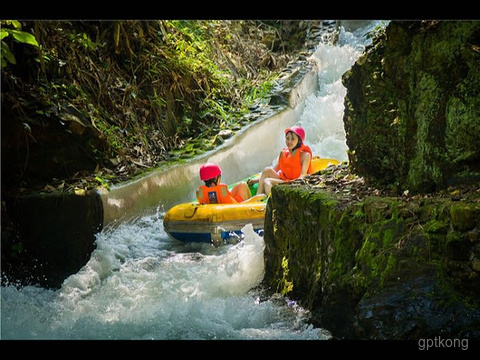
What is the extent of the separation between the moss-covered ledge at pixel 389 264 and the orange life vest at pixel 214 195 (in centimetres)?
313

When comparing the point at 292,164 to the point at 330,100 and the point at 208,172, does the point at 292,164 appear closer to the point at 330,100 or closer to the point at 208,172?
the point at 208,172

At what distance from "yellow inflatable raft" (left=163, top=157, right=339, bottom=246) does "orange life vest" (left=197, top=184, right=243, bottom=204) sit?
0.22 metres

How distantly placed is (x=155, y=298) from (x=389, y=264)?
2.46m

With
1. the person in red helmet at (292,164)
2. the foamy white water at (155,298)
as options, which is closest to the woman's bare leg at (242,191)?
the person in red helmet at (292,164)

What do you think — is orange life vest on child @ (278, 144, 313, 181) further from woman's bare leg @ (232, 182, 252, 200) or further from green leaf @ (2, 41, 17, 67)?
green leaf @ (2, 41, 17, 67)

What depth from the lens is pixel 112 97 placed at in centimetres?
838

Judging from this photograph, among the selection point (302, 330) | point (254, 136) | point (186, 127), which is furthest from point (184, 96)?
point (302, 330)

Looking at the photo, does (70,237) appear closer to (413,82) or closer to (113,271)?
(113,271)

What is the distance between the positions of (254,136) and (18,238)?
4.96 meters

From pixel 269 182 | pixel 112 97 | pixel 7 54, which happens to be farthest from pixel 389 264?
pixel 112 97

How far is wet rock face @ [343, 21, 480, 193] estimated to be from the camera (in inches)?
138

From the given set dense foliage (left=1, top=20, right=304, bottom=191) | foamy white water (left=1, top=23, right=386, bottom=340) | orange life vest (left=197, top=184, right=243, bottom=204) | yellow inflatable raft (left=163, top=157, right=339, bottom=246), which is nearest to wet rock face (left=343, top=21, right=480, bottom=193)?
foamy white water (left=1, top=23, right=386, bottom=340)

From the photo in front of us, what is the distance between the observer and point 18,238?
Answer: 618 centimetres
